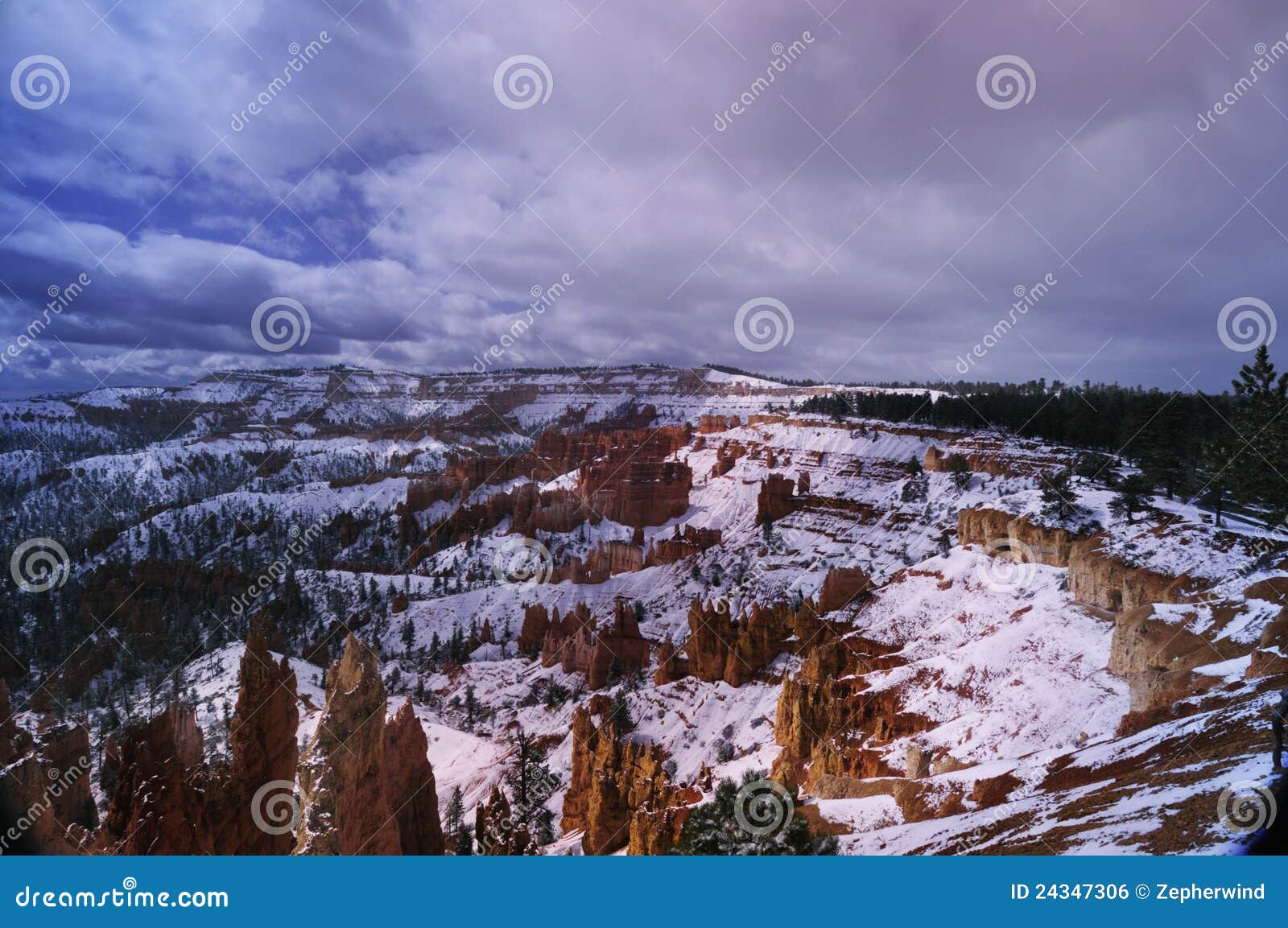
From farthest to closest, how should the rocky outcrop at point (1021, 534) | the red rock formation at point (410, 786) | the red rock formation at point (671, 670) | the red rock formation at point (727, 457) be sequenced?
the red rock formation at point (727, 457), the red rock formation at point (671, 670), the rocky outcrop at point (1021, 534), the red rock formation at point (410, 786)

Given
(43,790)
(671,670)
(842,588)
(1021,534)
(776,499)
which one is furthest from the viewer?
(776,499)

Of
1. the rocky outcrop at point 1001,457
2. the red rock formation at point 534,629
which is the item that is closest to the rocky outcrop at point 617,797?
the red rock formation at point 534,629

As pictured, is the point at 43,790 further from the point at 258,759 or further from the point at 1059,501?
the point at 1059,501

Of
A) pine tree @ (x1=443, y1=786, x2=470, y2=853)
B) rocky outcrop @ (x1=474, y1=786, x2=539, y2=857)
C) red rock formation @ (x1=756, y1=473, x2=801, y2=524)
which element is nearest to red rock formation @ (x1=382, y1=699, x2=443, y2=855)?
rocky outcrop @ (x1=474, y1=786, x2=539, y2=857)

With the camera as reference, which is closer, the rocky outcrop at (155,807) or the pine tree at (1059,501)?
the rocky outcrop at (155,807)

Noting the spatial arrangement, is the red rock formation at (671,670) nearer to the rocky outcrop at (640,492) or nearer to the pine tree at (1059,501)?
the pine tree at (1059,501)

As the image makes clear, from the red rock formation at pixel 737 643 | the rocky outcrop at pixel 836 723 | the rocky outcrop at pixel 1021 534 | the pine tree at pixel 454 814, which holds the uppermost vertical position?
the rocky outcrop at pixel 1021 534

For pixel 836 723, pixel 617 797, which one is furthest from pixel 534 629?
pixel 836 723

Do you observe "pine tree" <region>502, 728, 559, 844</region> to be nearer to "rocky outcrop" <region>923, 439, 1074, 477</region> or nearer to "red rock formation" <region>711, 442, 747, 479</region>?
"rocky outcrop" <region>923, 439, 1074, 477</region>
